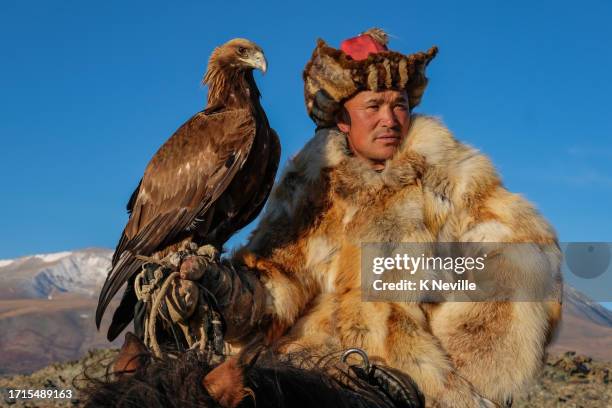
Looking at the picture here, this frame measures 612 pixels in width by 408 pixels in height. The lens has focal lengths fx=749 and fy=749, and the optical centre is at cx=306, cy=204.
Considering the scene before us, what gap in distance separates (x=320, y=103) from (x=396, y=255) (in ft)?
3.26

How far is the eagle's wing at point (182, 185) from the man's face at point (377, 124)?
1.90 feet

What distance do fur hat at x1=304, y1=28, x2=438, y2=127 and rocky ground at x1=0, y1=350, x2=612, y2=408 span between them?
6.20 m

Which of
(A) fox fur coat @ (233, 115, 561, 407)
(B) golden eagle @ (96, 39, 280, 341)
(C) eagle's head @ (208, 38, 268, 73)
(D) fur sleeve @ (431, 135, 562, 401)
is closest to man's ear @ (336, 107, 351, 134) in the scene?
(A) fox fur coat @ (233, 115, 561, 407)

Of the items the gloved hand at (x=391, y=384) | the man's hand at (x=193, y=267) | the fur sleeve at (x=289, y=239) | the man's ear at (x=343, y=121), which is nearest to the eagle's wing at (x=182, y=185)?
the fur sleeve at (x=289, y=239)

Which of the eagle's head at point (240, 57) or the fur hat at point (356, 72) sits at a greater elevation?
the eagle's head at point (240, 57)

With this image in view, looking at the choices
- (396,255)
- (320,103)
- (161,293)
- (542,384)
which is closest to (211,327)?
(161,293)

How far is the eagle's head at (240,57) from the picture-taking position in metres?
4.29

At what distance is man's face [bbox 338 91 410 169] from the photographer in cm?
346

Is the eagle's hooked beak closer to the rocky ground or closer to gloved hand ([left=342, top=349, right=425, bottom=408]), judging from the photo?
gloved hand ([left=342, top=349, right=425, bottom=408])

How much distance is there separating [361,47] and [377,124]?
0.44 m

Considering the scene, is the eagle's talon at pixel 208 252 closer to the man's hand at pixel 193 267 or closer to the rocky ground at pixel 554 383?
the man's hand at pixel 193 267

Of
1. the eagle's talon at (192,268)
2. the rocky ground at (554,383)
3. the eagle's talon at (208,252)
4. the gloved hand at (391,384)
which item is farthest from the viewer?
the rocky ground at (554,383)

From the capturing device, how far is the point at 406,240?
3141 mm

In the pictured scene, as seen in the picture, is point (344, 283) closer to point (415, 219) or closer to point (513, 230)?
point (415, 219)
